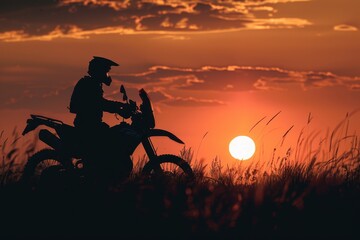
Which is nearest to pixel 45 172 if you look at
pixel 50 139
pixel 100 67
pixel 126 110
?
pixel 50 139

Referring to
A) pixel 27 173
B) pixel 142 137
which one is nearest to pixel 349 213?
pixel 142 137

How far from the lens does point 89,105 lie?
9.34 meters

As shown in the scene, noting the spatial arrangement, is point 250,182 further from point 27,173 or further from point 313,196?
point 27,173

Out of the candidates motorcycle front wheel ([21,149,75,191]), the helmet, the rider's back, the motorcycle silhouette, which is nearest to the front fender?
the motorcycle silhouette

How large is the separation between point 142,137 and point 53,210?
7.31 feet

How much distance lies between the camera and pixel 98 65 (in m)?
9.49

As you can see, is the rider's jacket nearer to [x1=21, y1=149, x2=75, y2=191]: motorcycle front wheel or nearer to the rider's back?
the rider's back

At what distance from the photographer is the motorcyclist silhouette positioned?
30.6 ft

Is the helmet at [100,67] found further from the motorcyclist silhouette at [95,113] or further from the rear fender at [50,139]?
the rear fender at [50,139]

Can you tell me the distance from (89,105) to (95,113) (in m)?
0.14

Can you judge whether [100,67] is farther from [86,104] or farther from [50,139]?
[50,139]

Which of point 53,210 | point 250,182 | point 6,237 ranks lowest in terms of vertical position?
point 6,237

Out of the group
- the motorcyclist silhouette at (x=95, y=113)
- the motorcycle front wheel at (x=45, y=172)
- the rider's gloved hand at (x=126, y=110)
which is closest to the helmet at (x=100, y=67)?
the motorcyclist silhouette at (x=95, y=113)

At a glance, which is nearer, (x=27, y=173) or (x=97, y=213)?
(x=97, y=213)
